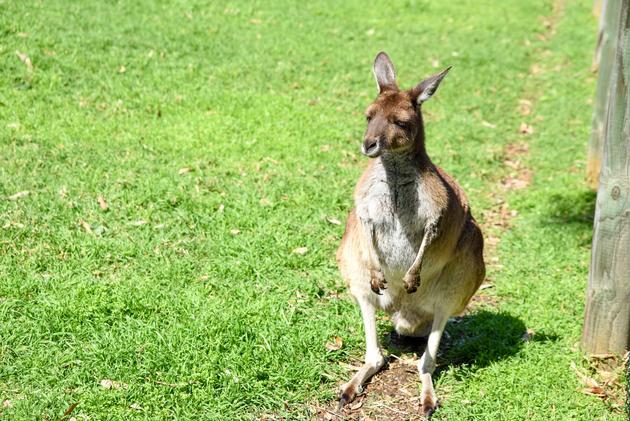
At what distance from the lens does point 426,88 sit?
352cm

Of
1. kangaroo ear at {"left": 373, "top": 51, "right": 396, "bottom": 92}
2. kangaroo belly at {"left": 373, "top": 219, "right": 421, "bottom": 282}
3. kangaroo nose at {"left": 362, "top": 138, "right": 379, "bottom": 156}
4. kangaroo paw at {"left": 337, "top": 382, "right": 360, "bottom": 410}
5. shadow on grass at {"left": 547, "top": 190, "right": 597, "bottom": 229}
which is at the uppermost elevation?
kangaroo ear at {"left": 373, "top": 51, "right": 396, "bottom": 92}

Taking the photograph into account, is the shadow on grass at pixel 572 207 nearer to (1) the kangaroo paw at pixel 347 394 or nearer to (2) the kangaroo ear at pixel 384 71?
(2) the kangaroo ear at pixel 384 71

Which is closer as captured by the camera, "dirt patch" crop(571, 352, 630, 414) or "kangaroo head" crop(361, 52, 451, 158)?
"kangaroo head" crop(361, 52, 451, 158)

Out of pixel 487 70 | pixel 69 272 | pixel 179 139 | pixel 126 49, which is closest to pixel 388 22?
pixel 487 70

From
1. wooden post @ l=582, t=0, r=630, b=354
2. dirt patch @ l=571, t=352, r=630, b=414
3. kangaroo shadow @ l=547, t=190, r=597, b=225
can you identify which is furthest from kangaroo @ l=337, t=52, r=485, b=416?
kangaroo shadow @ l=547, t=190, r=597, b=225

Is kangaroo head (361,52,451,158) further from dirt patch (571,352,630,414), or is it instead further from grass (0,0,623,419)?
dirt patch (571,352,630,414)

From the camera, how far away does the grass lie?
3.69 meters

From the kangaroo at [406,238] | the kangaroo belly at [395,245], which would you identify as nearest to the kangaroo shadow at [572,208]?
the kangaroo at [406,238]

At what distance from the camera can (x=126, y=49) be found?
7.82 meters

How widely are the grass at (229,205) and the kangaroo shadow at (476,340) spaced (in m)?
0.02

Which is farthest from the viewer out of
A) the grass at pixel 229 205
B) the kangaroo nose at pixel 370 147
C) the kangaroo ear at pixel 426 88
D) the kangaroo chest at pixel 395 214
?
the grass at pixel 229 205

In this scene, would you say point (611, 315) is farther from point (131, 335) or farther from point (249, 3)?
point (249, 3)

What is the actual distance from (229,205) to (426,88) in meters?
2.27

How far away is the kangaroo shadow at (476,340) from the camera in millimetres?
4078
